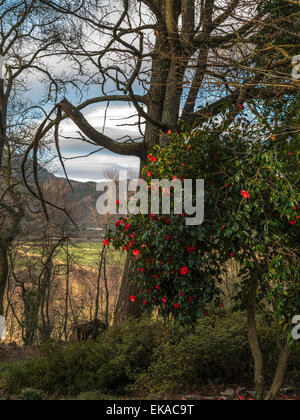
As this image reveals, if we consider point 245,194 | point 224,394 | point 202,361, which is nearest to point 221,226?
point 245,194

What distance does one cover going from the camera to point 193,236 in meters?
4.27

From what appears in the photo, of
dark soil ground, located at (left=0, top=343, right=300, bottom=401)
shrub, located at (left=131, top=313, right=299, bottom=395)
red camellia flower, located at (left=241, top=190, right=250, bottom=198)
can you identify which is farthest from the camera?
shrub, located at (left=131, top=313, right=299, bottom=395)

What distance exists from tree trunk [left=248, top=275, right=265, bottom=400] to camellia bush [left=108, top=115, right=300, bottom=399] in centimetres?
1

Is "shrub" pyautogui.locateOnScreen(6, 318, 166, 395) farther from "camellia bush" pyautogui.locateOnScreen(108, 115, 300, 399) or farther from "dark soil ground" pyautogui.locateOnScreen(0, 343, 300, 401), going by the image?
"camellia bush" pyautogui.locateOnScreen(108, 115, 300, 399)

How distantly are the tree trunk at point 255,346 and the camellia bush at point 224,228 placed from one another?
0.01 m

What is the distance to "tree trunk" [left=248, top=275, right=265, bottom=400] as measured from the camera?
5.00 meters

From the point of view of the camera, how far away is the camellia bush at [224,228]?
156 inches

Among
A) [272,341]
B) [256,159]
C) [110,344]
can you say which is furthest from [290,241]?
[110,344]

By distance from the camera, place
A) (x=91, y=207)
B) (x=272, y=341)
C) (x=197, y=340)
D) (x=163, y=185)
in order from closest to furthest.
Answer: (x=163, y=185), (x=197, y=340), (x=272, y=341), (x=91, y=207)

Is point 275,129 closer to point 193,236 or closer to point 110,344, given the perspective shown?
point 193,236

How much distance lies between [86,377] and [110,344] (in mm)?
650

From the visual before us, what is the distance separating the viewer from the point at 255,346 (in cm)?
507

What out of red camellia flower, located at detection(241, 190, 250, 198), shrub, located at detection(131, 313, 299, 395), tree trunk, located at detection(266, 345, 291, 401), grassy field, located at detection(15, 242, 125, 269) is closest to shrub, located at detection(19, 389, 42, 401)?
shrub, located at detection(131, 313, 299, 395)

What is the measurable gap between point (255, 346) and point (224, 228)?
182 centimetres
